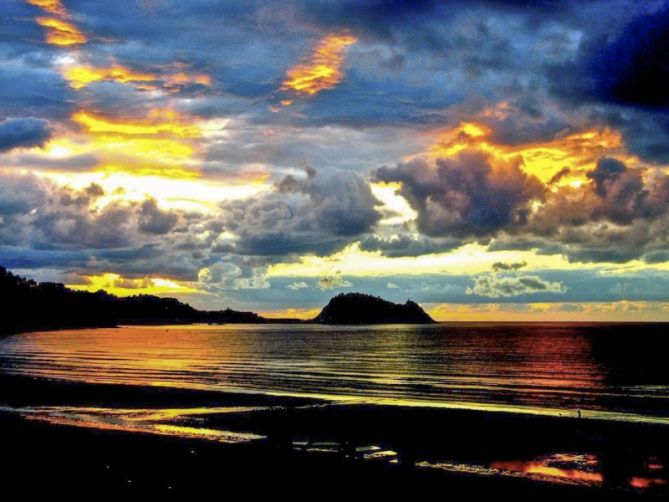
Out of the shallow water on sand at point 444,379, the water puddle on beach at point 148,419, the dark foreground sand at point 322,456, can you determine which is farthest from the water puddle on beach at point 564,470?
the shallow water on sand at point 444,379

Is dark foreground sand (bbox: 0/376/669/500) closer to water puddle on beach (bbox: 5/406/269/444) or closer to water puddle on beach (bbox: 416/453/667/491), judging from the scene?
water puddle on beach (bbox: 416/453/667/491)

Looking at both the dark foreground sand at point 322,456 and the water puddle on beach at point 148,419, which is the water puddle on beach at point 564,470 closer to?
the dark foreground sand at point 322,456

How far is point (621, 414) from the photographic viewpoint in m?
52.5

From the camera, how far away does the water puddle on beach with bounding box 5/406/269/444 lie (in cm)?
3738

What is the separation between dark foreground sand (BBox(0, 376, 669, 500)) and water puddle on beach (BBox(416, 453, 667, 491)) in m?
0.44

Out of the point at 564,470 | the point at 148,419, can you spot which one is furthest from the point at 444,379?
the point at 564,470

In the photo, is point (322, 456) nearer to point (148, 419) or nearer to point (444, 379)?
point (148, 419)

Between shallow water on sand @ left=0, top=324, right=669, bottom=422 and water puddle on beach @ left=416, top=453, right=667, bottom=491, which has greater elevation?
water puddle on beach @ left=416, top=453, right=667, bottom=491

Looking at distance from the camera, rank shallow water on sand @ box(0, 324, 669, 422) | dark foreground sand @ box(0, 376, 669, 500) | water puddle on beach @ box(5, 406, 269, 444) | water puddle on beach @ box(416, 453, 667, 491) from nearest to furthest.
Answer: dark foreground sand @ box(0, 376, 669, 500) → water puddle on beach @ box(416, 453, 667, 491) → water puddle on beach @ box(5, 406, 269, 444) → shallow water on sand @ box(0, 324, 669, 422)

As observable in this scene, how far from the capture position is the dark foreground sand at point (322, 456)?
23.0 metres

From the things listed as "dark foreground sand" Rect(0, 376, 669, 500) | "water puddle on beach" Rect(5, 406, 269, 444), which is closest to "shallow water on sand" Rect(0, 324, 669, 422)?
"dark foreground sand" Rect(0, 376, 669, 500)

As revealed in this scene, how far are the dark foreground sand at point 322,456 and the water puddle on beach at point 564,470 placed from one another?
1.43ft

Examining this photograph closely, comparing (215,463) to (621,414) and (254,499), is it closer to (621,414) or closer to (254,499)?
(254,499)

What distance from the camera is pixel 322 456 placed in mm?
28750
